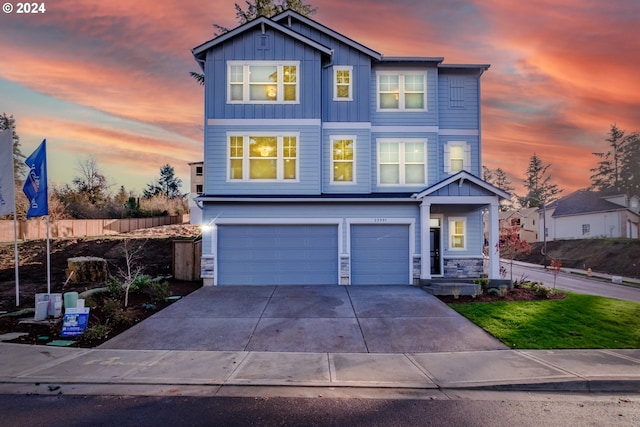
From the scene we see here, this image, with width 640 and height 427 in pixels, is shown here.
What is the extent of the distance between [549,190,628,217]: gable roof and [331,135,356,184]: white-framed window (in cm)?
4592

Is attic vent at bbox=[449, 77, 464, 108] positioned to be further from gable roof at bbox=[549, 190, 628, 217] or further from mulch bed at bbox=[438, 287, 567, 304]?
gable roof at bbox=[549, 190, 628, 217]

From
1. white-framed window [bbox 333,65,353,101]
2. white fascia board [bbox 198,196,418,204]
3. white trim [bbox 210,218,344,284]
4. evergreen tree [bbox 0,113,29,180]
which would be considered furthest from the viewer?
evergreen tree [bbox 0,113,29,180]

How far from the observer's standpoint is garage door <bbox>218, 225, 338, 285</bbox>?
14.4m

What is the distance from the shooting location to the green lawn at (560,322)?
802 centimetres

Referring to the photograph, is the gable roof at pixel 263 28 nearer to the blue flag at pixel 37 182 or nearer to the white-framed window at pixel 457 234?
the blue flag at pixel 37 182

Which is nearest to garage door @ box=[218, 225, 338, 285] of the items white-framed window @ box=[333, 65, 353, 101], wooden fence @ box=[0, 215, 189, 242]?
white-framed window @ box=[333, 65, 353, 101]

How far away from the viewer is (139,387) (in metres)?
5.69

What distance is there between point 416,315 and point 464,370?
149 inches

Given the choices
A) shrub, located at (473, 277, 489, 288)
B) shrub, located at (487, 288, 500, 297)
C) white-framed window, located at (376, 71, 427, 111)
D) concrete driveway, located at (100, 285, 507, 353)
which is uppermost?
white-framed window, located at (376, 71, 427, 111)

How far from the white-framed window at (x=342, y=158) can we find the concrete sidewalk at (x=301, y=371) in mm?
9428

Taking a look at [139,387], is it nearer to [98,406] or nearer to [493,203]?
[98,406]

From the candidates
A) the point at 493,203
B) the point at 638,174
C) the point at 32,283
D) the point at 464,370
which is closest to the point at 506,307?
the point at 493,203

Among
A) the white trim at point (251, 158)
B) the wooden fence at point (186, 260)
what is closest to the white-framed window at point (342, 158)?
the white trim at point (251, 158)

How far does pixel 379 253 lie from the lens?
48.6ft
